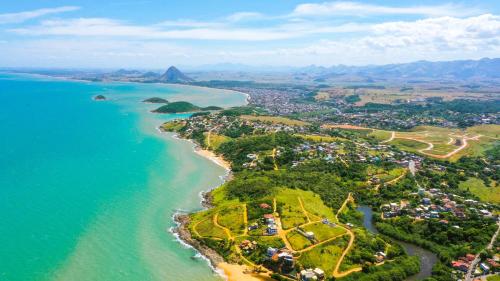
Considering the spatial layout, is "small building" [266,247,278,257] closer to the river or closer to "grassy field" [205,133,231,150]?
the river

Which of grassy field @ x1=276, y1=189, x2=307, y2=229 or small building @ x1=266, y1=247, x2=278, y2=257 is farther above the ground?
grassy field @ x1=276, y1=189, x2=307, y2=229

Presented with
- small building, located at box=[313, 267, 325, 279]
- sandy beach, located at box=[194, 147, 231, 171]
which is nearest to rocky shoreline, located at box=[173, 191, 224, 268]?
small building, located at box=[313, 267, 325, 279]

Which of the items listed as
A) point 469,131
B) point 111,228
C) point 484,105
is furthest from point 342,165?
point 484,105

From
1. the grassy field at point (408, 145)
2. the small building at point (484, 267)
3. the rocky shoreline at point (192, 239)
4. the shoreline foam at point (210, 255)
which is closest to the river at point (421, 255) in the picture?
the small building at point (484, 267)

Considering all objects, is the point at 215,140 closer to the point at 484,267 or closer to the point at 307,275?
the point at 307,275

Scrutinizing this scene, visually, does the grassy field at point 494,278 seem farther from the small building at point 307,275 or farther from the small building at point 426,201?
the small building at point 426,201

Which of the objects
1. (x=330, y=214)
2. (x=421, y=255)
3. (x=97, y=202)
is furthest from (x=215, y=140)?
(x=421, y=255)
